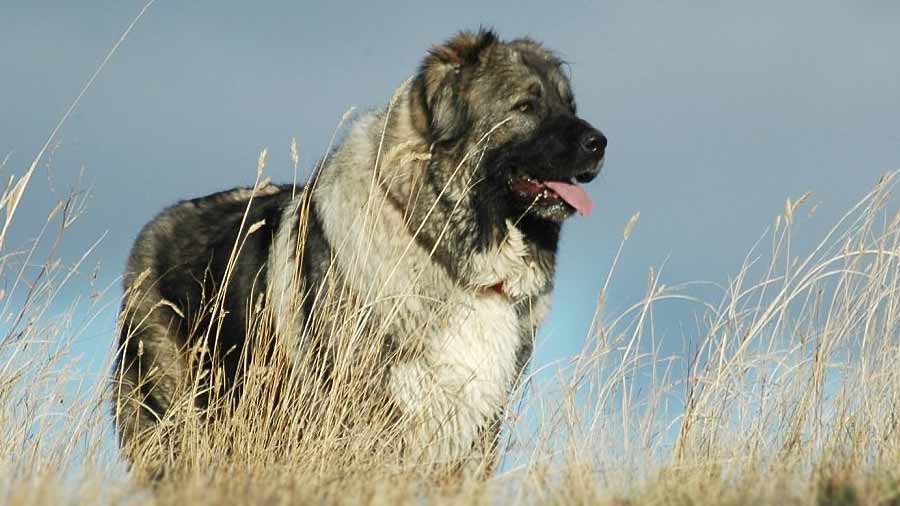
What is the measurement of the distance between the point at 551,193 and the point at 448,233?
46cm

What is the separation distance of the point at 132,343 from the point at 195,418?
1.95 meters

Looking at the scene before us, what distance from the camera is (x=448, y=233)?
4812mm

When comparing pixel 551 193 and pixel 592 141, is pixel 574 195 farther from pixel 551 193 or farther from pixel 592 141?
pixel 592 141

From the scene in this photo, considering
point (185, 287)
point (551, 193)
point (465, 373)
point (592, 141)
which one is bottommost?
point (465, 373)

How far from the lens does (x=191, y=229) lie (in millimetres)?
6016

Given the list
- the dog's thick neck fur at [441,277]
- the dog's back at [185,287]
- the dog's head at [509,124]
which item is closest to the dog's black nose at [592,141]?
the dog's head at [509,124]

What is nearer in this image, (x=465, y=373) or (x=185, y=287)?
(x=465, y=373)

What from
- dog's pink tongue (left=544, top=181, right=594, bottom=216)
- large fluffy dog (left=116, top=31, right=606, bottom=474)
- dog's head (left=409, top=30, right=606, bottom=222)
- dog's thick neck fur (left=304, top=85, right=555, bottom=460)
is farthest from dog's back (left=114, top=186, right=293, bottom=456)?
dog's pink tongue (left=544, top=181, right=594, bottom=216)

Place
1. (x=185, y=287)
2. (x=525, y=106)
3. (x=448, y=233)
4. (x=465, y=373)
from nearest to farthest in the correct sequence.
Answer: (x=465, y=373)
(x=448, y=233)
(x=525, y=106)
(x=185, y=287)

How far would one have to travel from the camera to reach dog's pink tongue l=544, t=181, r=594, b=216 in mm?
4754

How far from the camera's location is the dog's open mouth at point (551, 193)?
15.6ft

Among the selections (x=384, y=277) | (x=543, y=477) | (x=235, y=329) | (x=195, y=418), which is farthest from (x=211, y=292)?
(x=543, y=477)

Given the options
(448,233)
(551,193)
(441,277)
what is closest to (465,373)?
(441,277)

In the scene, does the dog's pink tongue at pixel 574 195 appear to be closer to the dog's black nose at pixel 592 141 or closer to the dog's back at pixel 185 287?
the dog's black nose at pixel 592 141
